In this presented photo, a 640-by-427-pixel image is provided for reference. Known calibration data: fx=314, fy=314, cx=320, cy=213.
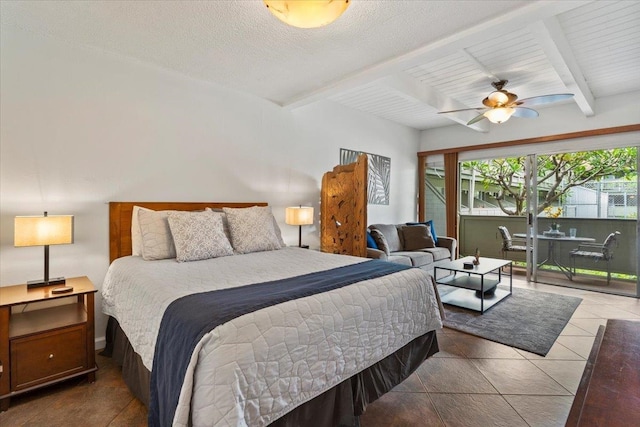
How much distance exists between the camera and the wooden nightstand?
1859 millimetres

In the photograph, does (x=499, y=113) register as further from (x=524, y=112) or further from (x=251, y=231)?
(x=251, y=231)

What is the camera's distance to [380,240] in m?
4.32

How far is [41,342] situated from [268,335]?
5.58ft

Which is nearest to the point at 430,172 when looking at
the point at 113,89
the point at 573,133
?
the point at 573,133

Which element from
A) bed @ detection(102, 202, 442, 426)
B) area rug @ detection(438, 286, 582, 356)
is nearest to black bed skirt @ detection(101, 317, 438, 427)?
bed @ detection(102, 202, 442, 426)

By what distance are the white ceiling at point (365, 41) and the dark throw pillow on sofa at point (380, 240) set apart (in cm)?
182

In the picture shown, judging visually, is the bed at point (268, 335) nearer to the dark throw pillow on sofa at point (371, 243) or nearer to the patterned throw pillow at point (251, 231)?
the patterned throw pillow at point (251, 231)

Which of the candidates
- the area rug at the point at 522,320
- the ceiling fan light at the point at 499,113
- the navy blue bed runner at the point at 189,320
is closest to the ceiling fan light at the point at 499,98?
the ceiling fan light at the point at 499,113

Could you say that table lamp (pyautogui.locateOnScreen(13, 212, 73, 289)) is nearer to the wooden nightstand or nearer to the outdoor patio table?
the wooden nightstand

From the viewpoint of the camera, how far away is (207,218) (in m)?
2.73

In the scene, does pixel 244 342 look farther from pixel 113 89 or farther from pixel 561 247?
pixel 561 247

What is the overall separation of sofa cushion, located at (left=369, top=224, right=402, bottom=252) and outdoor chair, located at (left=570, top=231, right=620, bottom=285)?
102 inches

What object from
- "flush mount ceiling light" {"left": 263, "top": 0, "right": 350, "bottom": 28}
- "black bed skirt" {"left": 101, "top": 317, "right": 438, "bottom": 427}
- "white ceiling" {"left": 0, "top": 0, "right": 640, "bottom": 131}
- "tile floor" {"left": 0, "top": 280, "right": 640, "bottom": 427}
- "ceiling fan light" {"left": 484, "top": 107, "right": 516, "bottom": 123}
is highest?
"white ceiling" {"left": 0, "top": 0, "right": 640, "bottom": 131}

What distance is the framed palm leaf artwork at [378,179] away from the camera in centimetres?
522
